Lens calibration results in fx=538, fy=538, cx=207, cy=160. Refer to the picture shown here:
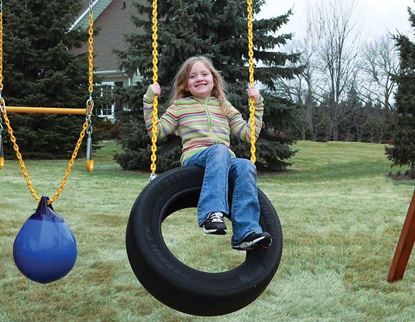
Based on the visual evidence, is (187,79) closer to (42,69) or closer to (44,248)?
(44,248)

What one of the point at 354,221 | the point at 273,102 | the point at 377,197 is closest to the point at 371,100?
the point at 273,102

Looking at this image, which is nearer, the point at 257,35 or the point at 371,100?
the point at 257,35

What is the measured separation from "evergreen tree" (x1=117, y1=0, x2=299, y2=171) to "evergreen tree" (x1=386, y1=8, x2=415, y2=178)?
9.00 ft

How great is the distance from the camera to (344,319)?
159 inches

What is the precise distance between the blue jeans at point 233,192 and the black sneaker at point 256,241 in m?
0.03

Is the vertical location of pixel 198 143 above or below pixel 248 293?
above

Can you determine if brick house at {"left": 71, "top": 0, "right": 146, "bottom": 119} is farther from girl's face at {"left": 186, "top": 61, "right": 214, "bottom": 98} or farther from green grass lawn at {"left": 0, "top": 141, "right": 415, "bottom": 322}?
girl's face at {"left": 186, "top": 61, "right": 214, "bottom": 98}

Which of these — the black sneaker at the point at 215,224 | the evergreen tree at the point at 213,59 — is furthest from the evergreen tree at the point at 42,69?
the black sneaker at the point at 215,224

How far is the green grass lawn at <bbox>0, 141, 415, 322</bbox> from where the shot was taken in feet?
13.7

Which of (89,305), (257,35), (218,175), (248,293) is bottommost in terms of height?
(89,305)

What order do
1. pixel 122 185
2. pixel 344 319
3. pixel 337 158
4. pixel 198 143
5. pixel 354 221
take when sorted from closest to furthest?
pixel 198 143 < pixel 344 319 < pixel 354 221 < pixel 122 185 < pixel 337 158

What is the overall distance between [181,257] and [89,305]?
1.48 m

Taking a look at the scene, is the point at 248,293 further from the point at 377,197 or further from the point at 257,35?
the point at 257,35

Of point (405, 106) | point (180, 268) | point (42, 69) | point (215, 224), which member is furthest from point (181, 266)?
point (42, 69)
